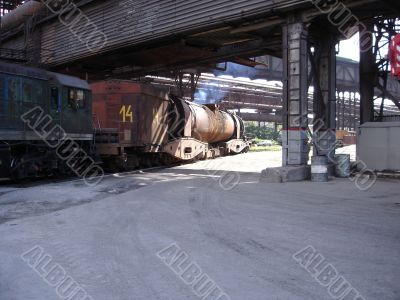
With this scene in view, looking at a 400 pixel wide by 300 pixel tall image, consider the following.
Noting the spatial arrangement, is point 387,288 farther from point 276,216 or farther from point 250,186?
point 250,186

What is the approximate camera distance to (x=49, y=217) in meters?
8.06

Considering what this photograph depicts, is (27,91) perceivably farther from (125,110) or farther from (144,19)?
(144,19)

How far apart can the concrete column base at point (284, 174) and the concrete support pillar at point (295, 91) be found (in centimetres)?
46

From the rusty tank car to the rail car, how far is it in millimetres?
1837

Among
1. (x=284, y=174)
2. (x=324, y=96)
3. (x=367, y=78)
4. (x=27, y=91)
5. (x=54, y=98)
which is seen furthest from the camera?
(x=367, y=78)

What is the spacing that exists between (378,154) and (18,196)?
506 inches

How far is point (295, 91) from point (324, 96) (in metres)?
2.36

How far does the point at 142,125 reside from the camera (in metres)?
17.6

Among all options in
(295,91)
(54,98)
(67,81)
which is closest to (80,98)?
(67,81)

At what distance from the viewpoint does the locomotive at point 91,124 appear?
1284cm

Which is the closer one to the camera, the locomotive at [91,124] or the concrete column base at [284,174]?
the locomotive at [91,124]

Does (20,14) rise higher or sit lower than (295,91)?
higher

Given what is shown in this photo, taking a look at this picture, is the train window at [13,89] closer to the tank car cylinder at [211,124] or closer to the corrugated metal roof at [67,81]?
the corrugated metal roof at [67,81]

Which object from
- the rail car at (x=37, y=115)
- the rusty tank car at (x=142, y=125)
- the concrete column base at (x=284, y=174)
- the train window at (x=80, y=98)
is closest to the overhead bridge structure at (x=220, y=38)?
the concrete column base at (x=284, y=174)
